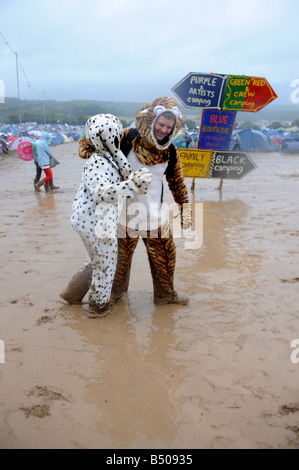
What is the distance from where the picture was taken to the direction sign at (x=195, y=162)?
8266mm

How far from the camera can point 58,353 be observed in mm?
2660

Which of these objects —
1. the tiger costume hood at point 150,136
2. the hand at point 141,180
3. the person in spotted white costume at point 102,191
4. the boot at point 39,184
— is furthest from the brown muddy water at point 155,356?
the boot at point 39,184

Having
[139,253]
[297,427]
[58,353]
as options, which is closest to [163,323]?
[58,353]

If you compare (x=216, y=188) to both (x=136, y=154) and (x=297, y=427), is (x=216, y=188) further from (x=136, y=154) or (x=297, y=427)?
(x=297, y=427)

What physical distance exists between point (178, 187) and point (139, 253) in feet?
6.00

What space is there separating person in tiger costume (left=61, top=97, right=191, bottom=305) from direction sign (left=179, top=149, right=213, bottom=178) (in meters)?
5.16

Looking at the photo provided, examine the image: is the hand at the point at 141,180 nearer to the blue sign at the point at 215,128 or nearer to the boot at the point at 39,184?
the blue sign at the point at 215,128

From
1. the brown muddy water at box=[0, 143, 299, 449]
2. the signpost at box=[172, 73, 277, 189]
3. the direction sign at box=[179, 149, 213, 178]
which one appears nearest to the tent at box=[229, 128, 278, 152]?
the signpost at box=[172, 73, 277, 189]

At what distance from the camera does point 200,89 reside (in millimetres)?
7586

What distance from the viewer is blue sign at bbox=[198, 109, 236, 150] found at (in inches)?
318
